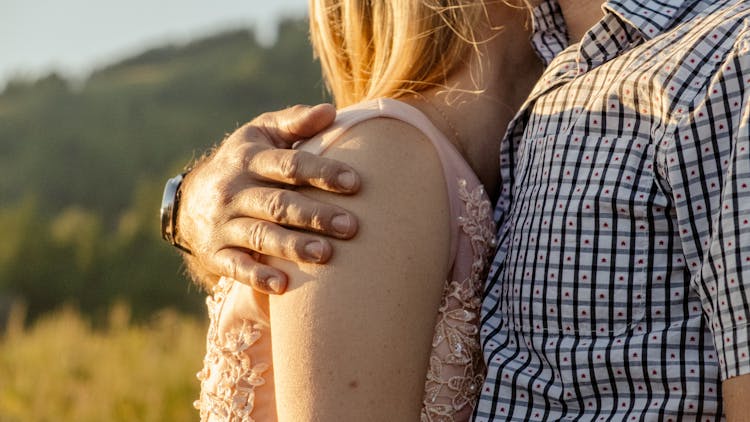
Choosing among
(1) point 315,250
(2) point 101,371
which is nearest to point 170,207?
(1) point 315,250

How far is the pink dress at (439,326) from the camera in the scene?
1401mm

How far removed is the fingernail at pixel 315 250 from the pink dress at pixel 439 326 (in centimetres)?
18

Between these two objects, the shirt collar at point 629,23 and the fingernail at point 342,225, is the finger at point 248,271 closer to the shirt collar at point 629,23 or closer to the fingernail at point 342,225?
the fingernail at point 342,225

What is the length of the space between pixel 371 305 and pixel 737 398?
1.62 ft

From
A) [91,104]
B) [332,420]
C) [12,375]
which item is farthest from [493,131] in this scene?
[91,104]

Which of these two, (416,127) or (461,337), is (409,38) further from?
(461,337)

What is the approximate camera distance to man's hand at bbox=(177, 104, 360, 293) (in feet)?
4.36

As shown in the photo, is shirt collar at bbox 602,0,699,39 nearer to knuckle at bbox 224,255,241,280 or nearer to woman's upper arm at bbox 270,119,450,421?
woman's upper arm at bbox 270,119,450,421

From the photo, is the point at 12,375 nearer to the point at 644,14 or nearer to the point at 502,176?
the point at 502,176

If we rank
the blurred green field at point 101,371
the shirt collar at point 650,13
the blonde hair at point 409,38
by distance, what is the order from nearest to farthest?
the shirt collar at point 650,13, the blonde hair at point 409,38, the blurred green field at point 101,371

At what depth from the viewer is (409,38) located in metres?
1.60

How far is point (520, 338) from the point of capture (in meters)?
1.35

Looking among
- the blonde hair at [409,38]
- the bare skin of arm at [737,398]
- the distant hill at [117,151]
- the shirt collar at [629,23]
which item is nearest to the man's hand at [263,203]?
the blonde hair at [409,38]

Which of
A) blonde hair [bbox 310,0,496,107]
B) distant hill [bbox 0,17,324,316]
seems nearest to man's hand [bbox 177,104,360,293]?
blonde hair [bbox 310,0,496,107]
